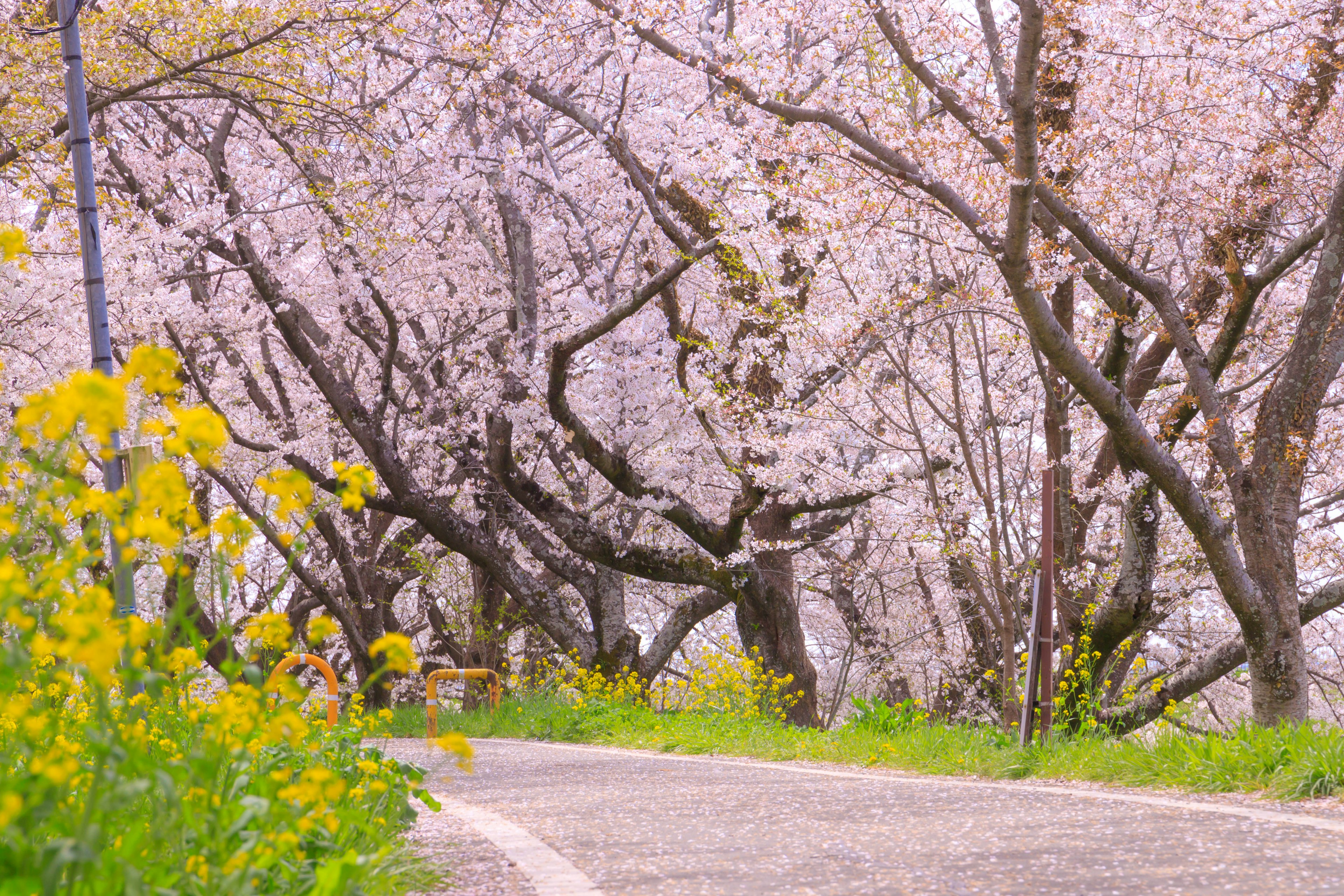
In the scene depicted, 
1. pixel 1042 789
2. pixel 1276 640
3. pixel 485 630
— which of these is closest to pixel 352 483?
pixel 1042 789

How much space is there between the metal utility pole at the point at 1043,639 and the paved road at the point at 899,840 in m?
1.05

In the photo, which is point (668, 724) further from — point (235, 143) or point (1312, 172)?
point (235, 143)

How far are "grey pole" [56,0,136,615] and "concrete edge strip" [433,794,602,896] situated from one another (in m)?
3.08

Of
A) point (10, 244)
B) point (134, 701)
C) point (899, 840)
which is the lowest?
point (899, 840)

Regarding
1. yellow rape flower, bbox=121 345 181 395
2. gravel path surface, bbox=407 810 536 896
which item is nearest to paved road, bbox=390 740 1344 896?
gravel path surface, bbox=407 810 536 896

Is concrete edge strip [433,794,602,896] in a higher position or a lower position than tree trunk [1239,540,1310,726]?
lower

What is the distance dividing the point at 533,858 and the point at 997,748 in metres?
4.19

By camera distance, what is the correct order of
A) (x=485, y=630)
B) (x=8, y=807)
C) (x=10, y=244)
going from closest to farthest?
(x=8, y=807)
(x=10, y=244)
(x=485, y=630)

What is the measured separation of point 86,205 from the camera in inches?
290

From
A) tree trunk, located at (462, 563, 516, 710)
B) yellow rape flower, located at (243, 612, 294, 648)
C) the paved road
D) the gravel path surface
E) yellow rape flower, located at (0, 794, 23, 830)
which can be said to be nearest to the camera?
yellow rape flower, located at (0, 794, 23, 830)

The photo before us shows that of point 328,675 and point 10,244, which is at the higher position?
point 10,244

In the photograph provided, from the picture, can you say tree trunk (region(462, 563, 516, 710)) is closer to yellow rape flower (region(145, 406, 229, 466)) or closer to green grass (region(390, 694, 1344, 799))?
green grass (region(390, 694, 1344, 799))

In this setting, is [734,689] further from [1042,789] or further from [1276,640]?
[1042,789]

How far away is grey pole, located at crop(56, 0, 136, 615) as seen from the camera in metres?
7.07
